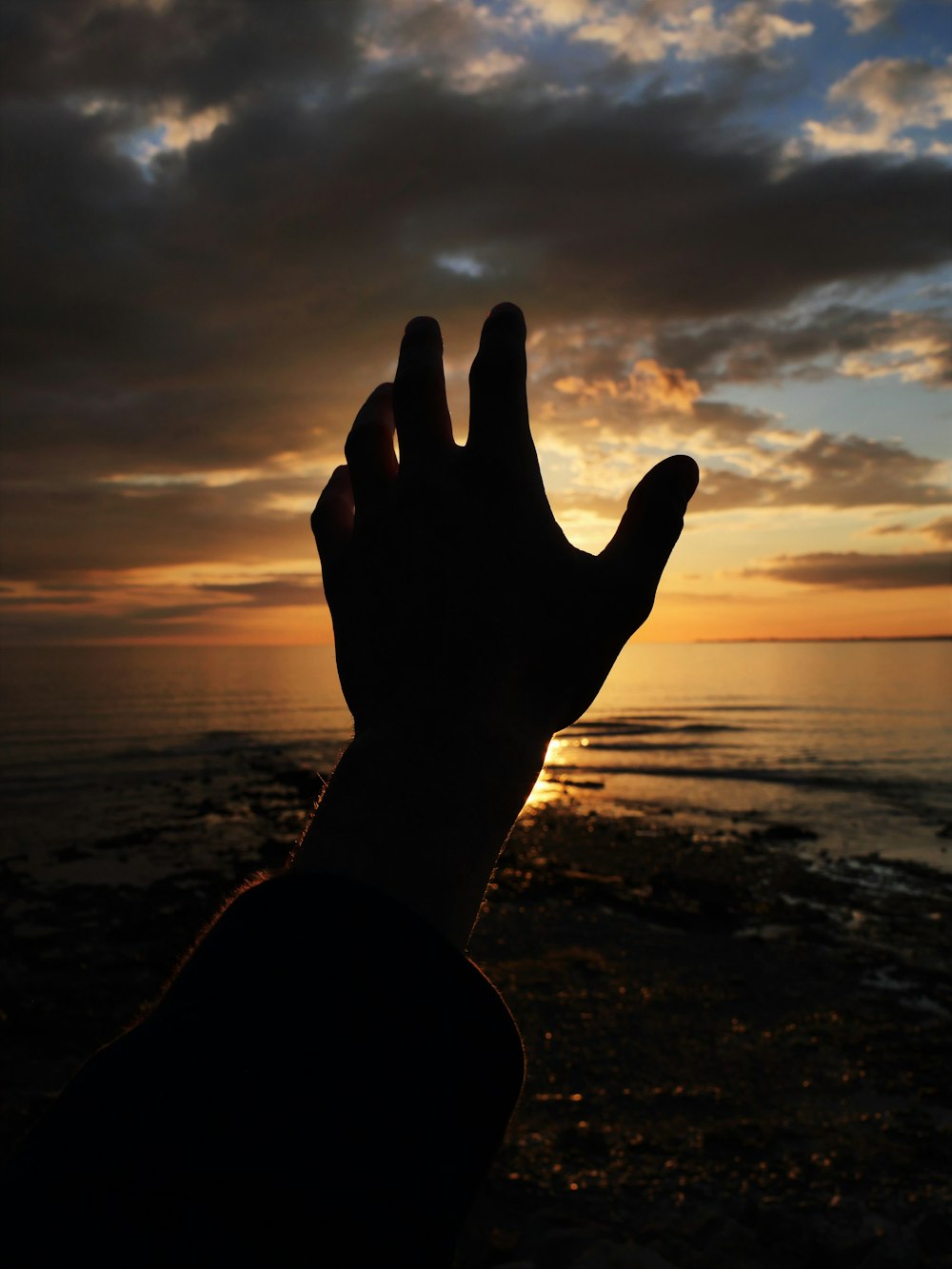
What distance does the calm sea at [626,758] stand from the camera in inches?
981

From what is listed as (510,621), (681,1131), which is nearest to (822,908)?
(681,1131)

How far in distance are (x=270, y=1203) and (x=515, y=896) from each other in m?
14.9

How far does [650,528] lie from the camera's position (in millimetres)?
1559

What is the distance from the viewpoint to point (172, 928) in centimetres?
1277

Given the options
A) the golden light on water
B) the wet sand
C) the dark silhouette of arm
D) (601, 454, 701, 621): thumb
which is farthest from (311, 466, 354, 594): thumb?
the golden light on water

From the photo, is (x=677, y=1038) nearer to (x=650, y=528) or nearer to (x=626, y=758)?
(x=650, y=528)

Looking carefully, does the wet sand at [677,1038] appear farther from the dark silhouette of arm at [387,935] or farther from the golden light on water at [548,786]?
the golden light on water at [548,786]

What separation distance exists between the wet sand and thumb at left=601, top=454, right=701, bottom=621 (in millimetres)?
5300

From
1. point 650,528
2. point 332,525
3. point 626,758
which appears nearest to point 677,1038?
point 650,528

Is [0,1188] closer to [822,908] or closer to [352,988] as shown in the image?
[352,988]

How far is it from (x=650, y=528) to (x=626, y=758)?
4314cm

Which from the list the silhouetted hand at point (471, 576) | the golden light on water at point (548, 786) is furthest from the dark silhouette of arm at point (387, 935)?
the golden light on water at point (548, 786)

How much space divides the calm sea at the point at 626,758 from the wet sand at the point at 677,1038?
556cm

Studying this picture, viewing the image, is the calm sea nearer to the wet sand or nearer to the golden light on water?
the golden light on water
